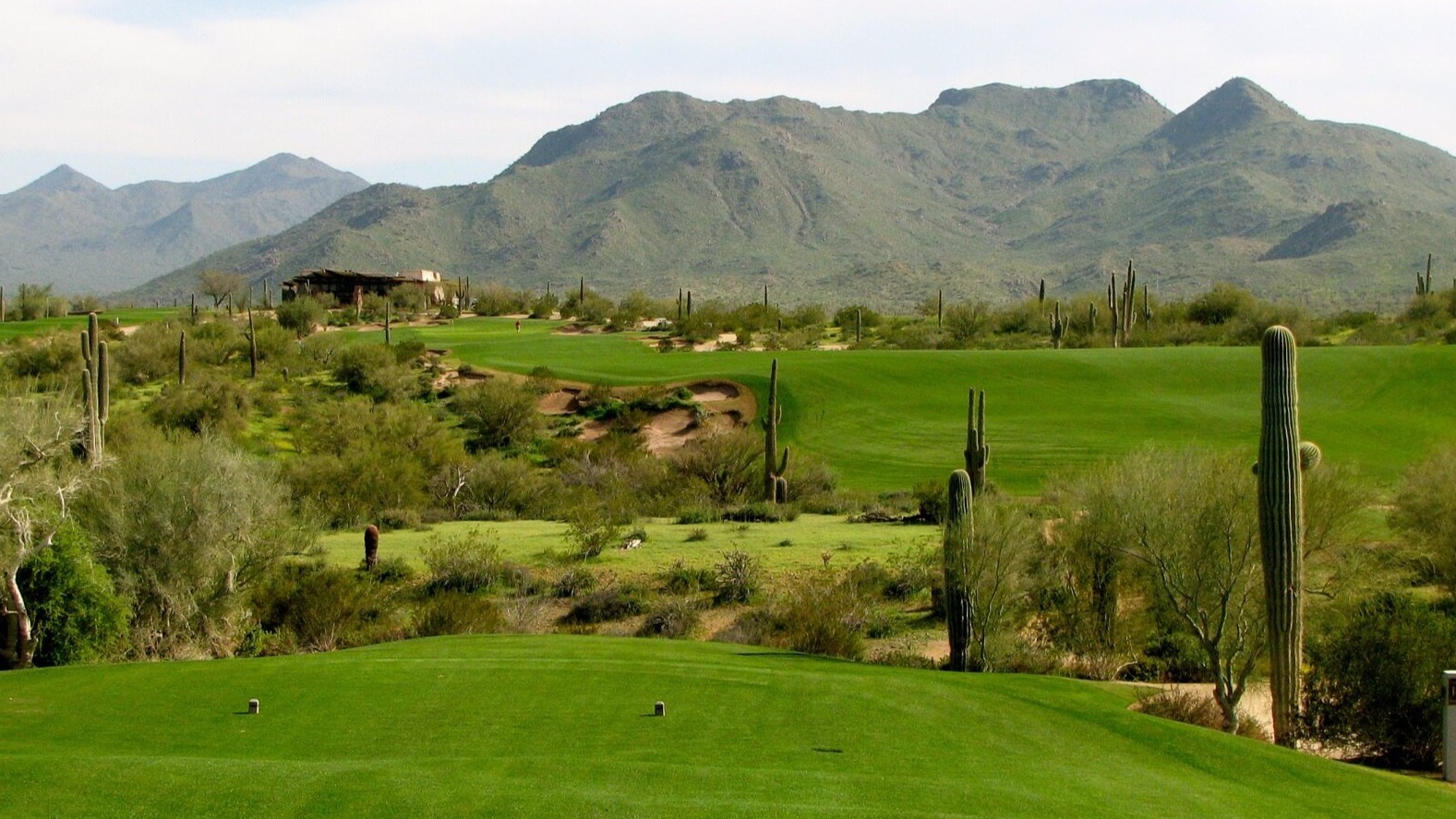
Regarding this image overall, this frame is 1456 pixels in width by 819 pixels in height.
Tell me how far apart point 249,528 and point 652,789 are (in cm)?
1593

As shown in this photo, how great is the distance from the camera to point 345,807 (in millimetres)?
10664

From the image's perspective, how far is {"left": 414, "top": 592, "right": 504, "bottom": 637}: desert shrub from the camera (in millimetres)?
24145

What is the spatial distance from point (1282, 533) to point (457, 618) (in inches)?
547

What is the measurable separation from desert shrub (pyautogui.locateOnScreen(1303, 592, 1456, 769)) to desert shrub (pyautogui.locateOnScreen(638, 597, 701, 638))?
1125 cm

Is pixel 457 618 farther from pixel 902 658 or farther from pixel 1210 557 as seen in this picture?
pixel 1210 557

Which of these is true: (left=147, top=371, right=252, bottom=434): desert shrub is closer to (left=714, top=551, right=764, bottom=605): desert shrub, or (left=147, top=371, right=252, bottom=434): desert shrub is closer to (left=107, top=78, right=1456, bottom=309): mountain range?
(left=714, top=551, right=764, bottom=605): desert shrub

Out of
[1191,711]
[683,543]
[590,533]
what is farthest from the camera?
[683,543]

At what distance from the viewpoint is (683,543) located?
32406mm

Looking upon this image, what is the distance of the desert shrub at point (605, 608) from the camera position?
87.5ft

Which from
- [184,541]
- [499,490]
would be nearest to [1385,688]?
[184,541]

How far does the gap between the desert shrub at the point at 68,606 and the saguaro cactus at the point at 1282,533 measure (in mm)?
17331

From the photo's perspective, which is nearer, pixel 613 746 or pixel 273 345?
pixel 613 746

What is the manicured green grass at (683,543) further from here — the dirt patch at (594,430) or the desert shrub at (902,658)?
the dirt patch at (594,430)

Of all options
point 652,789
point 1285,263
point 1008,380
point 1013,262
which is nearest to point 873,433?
point 1008,380
